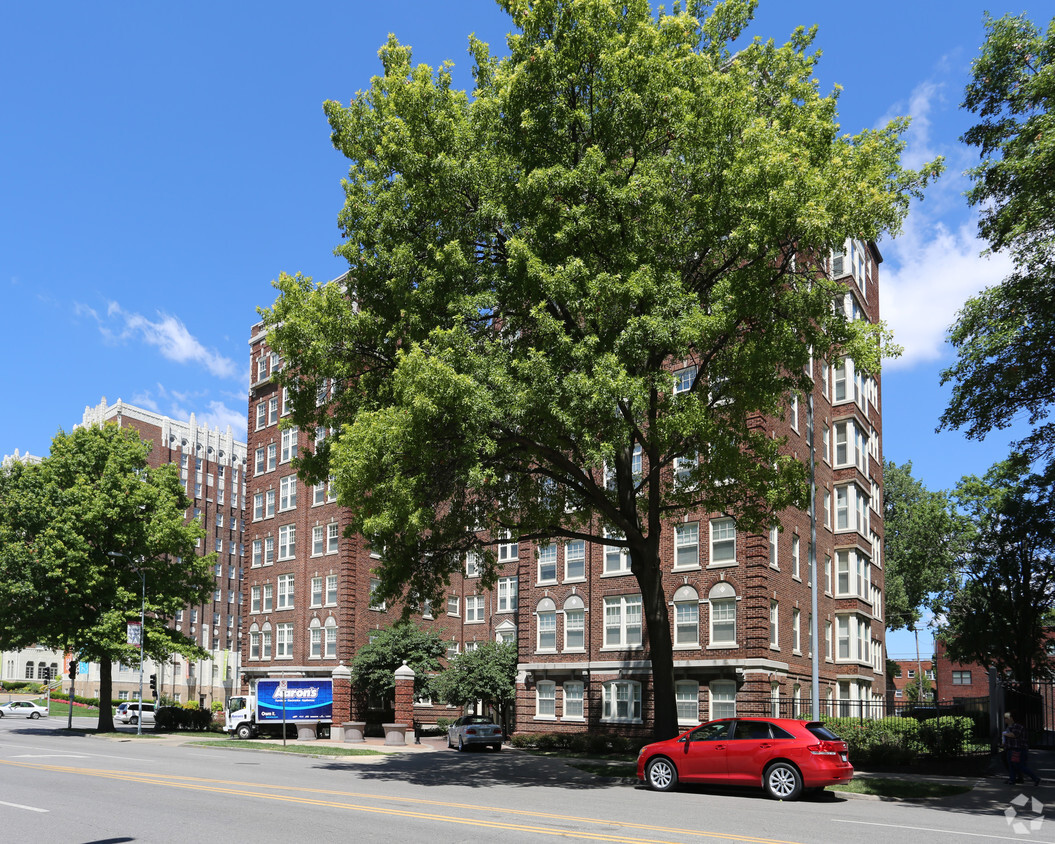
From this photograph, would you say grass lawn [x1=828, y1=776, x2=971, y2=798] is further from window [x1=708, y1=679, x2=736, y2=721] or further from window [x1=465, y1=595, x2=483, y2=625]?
window [x1=465, y1=595, x2=483, y2=625]

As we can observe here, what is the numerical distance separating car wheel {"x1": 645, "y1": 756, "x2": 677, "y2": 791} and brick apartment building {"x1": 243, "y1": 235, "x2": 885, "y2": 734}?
8.06 m

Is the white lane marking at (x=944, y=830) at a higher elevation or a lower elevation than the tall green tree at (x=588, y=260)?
lower

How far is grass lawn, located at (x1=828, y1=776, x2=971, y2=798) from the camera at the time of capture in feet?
62.3

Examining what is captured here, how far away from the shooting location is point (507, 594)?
53.3 metres

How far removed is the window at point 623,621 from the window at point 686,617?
75.0 inches

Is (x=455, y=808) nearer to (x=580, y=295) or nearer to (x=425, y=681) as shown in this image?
(x=580, y=295)

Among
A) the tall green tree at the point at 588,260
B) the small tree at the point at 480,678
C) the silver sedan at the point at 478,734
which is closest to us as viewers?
the tall green tree at the point at 588,260

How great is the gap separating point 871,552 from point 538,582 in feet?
62.8

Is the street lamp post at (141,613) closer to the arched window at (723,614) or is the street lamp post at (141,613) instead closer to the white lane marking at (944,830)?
the arched window at (723,614)

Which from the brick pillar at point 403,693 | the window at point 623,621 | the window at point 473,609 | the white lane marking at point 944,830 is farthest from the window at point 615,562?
the white lane marking at point 944,830

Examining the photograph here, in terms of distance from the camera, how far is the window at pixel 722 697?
35062mm

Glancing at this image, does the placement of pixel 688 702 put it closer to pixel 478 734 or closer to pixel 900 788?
pixel 478 734

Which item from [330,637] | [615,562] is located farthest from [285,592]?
[615,562]

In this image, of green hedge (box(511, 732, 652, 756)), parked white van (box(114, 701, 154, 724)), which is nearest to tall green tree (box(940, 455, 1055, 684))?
green hedge (box(511, 732, 652, 756))
